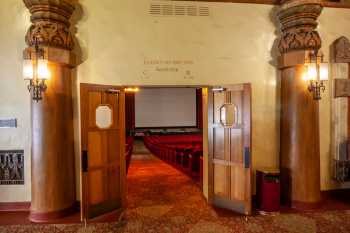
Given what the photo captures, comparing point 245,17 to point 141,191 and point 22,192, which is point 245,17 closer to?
point 141,191

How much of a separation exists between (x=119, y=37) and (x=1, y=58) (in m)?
1.89

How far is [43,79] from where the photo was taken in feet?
11.7

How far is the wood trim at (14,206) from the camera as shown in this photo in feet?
13.8

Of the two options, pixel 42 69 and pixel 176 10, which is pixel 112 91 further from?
pixel 176 10

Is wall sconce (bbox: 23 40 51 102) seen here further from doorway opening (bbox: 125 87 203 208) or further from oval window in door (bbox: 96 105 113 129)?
doorway opening (bbox: 125 87 203 208)

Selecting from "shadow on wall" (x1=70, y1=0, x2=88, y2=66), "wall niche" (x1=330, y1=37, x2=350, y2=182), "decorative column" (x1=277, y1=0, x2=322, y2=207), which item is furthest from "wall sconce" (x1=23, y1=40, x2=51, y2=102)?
"wall niche" (x1=330, y1=37, x2=350, y2=182)

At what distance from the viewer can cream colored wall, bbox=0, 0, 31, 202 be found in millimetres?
4191

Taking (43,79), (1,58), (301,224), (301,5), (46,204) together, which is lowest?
(301,224)

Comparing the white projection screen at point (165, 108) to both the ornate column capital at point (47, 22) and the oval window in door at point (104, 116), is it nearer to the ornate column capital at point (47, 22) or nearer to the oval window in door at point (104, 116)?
the oval window in door at point (104, 116)

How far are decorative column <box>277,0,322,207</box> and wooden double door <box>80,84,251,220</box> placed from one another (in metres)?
0.92

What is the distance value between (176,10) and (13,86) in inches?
115

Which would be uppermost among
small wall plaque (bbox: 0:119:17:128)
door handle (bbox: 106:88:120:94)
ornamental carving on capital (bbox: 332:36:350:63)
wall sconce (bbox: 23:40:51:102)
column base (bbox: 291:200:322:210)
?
ornamental carving on capital (bbox: 332:36:350:63)

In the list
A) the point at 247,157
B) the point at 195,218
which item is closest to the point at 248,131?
the point at 247,157

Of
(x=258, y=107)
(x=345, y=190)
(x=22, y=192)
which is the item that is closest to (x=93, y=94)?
(x=22, y=192)
